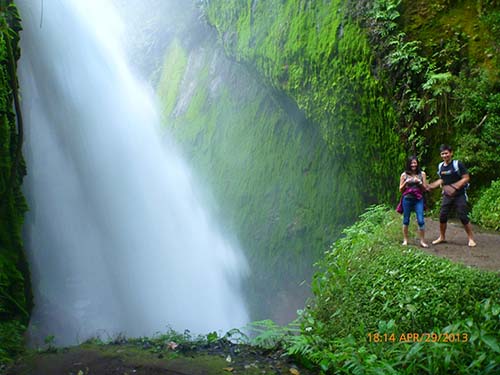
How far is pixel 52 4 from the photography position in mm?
16625

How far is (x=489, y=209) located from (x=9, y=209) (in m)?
7.78

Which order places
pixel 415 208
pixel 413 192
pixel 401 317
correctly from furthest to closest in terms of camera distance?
pixel 415 208, pixel 413 192, pixel 401 317

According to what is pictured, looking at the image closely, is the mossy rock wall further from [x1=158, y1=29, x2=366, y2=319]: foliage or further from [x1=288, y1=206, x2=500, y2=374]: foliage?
[x1=288, y1=206, x2=500, y2=374]: foliage

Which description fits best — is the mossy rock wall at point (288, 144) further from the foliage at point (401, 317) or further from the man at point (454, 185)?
the foliage at point (401, 317)

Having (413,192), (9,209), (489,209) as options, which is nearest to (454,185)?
(413,192)

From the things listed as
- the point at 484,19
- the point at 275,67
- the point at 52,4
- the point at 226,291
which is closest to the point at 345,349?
the point at 484,19

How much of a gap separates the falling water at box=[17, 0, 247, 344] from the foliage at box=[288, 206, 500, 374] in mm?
8322

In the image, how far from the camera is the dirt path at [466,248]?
177 inches

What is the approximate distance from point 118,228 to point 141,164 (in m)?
2.84

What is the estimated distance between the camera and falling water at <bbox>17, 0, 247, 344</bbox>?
1304 cm

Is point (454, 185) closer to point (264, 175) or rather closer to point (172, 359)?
point (172, 359)

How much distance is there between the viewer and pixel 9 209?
689 centimetres

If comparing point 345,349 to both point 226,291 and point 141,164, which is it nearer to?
point 226,291
